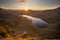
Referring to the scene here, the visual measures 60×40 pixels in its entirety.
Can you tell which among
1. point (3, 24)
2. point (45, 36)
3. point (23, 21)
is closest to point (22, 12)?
point (23, 21)

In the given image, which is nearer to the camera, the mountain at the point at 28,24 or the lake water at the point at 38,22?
the mountain at the point at 28,24

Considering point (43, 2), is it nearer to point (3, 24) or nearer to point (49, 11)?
point (49, 11)

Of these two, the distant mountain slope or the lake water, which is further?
the lake water

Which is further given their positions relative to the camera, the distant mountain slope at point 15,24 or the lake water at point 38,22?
the lake water at point 38,22

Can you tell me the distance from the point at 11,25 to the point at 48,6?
0.97 m

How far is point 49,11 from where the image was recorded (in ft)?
12.1

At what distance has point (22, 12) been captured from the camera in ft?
12.0

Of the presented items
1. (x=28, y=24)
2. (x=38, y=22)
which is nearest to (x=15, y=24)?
(x=28, y=24)

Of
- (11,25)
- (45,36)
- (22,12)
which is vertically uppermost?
(22,12)

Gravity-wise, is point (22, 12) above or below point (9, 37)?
above

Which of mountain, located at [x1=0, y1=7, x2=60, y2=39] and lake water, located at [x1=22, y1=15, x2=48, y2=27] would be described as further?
lake water, located at [x1=22, y1=15, x2=48, y2=27]

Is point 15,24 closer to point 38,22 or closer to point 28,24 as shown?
point 28,24

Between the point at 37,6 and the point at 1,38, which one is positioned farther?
the point at 37,6

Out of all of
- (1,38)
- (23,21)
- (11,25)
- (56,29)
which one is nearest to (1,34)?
(1,38)
